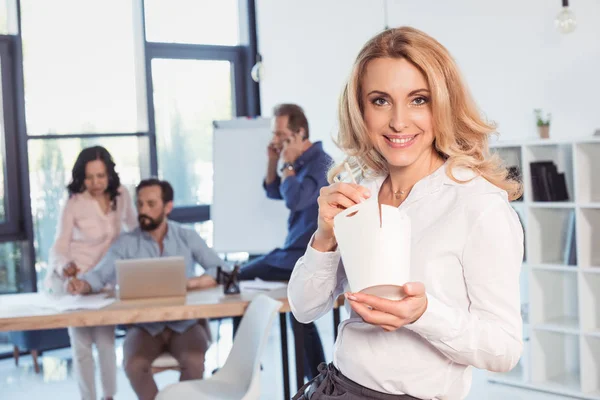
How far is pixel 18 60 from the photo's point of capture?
20.1 feet

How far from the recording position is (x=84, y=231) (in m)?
4.45

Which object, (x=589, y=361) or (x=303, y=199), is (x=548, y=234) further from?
(x=303, y=199)

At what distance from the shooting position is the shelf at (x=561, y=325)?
4.64 meters

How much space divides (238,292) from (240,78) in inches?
157

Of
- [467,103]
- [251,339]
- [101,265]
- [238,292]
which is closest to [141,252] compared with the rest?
[101,265]

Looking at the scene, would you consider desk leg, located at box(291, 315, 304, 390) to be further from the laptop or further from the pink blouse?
the pink blouse

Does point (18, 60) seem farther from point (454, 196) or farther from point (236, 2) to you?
point (454, 196)

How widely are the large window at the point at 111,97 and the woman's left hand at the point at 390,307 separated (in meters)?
5.11

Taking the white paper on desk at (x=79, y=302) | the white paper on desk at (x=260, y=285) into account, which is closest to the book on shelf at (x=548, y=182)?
the white paper on desk at (x=260, y=285)

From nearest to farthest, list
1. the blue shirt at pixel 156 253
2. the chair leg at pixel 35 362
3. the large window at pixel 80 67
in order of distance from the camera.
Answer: the blue shirt at pixel 156 253 < the chair leg at pixel 35 362 < the large window at pixel 80 67

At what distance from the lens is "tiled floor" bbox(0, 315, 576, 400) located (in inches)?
188

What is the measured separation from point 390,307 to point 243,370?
2.07m

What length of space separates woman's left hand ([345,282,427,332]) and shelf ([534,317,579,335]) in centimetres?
376

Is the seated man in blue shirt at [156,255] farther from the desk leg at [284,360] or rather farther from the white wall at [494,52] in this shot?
the white wall at [494,52]
